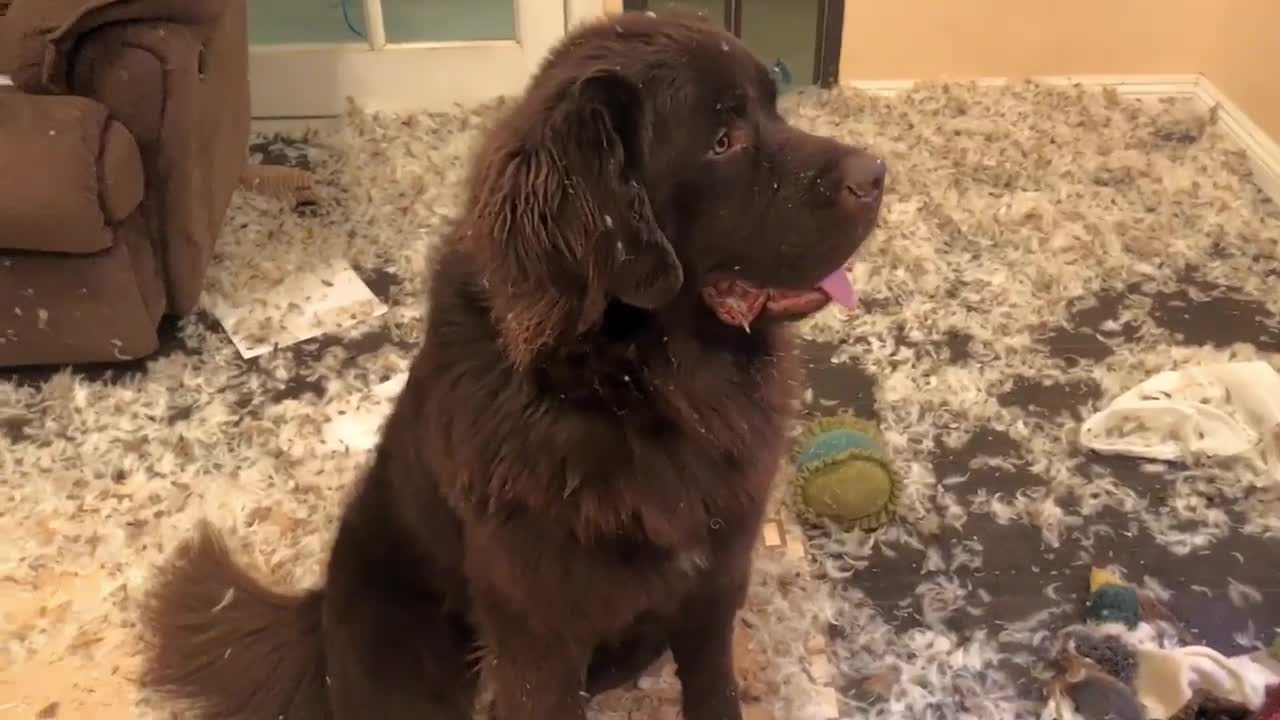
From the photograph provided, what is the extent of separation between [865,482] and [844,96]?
177 centimetres

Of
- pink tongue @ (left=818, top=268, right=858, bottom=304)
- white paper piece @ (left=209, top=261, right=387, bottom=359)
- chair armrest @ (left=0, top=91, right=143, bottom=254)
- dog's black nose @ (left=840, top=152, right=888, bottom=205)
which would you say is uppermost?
dog's black nose @ (left=840, top=152, right=888, bottom=205)

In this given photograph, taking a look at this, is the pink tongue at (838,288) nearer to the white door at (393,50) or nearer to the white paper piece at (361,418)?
the white paper piece at (361,418)

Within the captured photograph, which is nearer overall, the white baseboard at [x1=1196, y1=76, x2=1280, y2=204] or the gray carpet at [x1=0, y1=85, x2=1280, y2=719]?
the gray carpet at [x1=0, y1=85, x2=1280, y2=719]

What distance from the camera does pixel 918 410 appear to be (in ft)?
7.41

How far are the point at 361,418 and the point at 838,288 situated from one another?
1.23m

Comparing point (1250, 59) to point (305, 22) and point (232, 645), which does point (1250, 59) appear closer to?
point (305, 22)

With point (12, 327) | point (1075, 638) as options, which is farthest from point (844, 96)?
point (12, 327)

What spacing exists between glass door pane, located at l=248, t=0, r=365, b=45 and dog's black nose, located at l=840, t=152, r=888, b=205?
245 centimetres

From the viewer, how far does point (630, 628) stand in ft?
4.43

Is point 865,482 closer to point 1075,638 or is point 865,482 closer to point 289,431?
point 1075,638

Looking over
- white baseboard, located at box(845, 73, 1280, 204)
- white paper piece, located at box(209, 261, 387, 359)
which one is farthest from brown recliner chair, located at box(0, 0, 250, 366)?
white baseboard, located at box(845, 73, 1280, 204)

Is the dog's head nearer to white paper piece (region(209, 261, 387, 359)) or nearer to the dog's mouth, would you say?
the dog's mouth

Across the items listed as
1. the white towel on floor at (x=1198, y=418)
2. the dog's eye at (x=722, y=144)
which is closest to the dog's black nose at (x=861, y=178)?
the dog's eye at (x=722, y=144)

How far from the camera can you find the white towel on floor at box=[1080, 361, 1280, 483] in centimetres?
212
